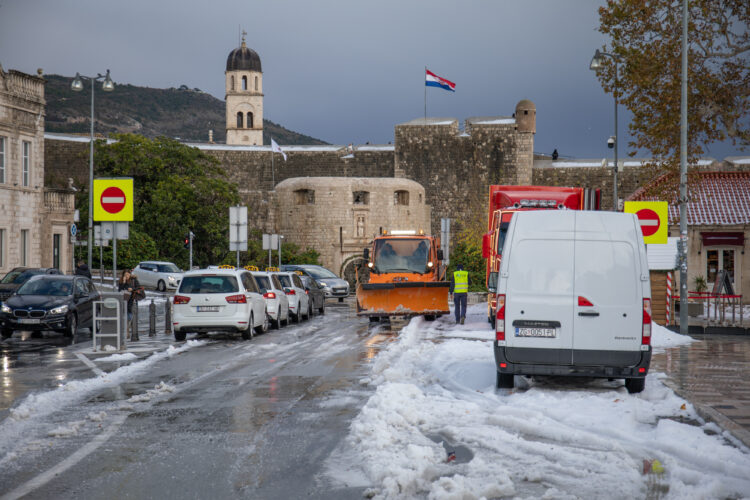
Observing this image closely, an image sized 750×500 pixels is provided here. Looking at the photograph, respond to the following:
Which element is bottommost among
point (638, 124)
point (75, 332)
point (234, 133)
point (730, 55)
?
point (75, 332)

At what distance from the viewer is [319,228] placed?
6519 cm

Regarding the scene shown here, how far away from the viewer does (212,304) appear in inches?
797

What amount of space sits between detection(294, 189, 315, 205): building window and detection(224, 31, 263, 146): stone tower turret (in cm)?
3352

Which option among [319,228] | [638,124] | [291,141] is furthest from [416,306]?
[291,141]

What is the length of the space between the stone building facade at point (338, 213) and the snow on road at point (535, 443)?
52.7 meters

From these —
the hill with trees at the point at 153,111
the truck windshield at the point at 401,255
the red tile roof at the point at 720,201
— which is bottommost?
the truck windshield at the point at 401,255

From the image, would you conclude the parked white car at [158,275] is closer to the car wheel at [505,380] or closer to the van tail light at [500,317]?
the car wheel at [505,380]

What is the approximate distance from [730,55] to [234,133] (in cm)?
7909

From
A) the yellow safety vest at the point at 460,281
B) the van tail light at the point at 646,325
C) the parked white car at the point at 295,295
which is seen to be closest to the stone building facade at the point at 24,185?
the parked white car at the point at 295,295

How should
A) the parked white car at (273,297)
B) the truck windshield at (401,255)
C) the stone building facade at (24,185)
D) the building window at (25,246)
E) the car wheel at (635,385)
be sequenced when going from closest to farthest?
1. the car wheel at (635,385)
2. the parked white car at (273,297)
3. the truck windshield at (401,255)
4. the stone building facade at (24,185)
5. the building window at (25,246)

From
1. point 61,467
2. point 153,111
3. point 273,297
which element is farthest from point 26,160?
point 153,111

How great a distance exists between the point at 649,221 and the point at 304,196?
45216mm

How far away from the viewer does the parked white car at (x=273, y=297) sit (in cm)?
2491

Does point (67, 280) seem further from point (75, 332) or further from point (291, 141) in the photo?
point (291, 141)
